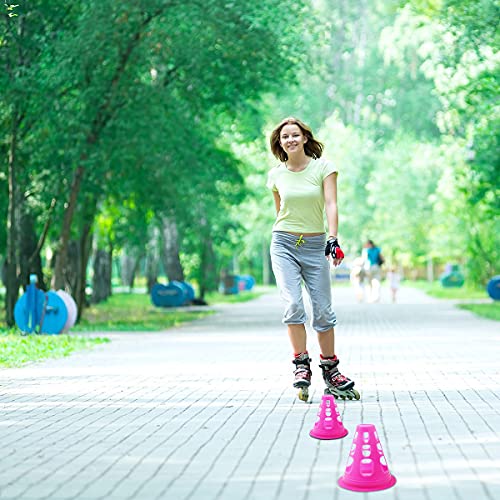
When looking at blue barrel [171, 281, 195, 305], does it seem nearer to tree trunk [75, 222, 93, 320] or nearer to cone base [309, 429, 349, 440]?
tree trunk [75, 222, 93, 320]

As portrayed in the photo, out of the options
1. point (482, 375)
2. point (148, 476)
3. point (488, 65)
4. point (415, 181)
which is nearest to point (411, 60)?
point (415, 181)

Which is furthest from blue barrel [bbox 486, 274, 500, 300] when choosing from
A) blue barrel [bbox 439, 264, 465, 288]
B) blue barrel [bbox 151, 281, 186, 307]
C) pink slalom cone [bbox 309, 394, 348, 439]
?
pink slalom cone [bbox 309, 394, 348, 439]

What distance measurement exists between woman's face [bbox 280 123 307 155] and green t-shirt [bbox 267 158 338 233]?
0.17 meters

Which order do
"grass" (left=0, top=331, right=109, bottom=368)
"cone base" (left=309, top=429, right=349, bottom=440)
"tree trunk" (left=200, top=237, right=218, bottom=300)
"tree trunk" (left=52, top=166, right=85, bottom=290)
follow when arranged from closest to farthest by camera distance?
"cone base" (left=309, top=429, right=349, bottom=440) < "grass" (left=0, top=331, right=109, bottom=368) < "tree trunk" (left=52, top=166, right=85, bottom=290) < "tree trunk" (left=200, top=237, right=218, bottom=300)

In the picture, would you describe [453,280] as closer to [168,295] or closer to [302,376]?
[168,295]

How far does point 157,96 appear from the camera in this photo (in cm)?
1930

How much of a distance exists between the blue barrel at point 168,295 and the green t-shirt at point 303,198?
2135 centimetres

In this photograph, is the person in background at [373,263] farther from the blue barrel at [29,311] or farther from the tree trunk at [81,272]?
the blue barrel at [29,311]

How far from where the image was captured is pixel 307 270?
8.01m

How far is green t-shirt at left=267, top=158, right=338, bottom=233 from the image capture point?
7.95 m

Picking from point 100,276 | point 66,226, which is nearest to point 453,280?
point 100,276

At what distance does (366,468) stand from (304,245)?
326cm

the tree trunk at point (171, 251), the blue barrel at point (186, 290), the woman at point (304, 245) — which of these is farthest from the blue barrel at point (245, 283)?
the woman at point (304, 245)

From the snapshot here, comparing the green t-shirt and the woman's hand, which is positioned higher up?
the green t-shirt
